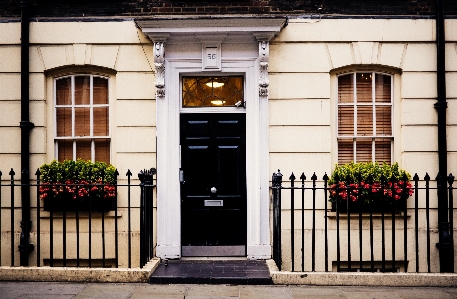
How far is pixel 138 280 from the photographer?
641cm

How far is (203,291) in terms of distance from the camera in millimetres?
6090

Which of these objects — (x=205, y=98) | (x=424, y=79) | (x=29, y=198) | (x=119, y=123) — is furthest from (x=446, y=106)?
(x=29, y=198)

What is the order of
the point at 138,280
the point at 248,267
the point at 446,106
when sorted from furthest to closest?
the point at 446,106, the point at 248,267, the point at 138,280

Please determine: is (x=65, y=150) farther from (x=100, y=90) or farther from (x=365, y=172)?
(x=365, y=172)

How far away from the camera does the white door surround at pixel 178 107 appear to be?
7.81 m

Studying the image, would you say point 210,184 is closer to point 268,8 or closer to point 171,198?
point 171,198

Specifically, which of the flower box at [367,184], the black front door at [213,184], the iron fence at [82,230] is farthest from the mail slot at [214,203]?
the flower box at [367,184]

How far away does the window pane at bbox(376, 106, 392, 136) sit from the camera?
325 inches

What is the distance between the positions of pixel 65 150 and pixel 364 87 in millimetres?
5321

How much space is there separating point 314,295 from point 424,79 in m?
4.32

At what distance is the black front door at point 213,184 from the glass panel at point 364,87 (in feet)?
6.82

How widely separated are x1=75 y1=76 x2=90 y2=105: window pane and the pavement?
329cm

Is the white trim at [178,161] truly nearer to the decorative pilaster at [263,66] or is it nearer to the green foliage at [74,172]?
the decorative pilaster at [263,66]

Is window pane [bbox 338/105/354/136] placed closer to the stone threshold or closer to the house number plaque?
the house number plaque
